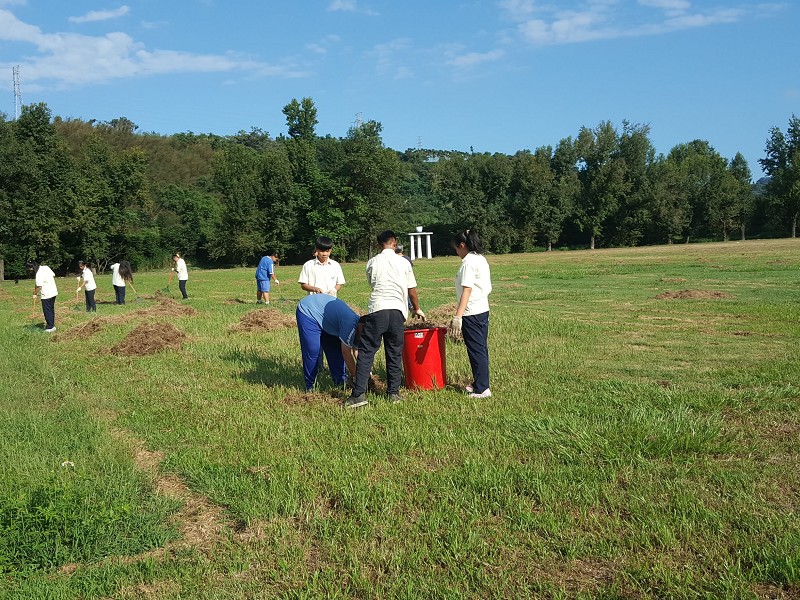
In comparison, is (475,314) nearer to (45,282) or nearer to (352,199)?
(45,282)

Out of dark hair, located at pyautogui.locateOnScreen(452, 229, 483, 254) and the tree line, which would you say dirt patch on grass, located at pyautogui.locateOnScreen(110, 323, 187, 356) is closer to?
dark hair, located at pyautogui.locateOnScreen(452, 229, 483, 254)

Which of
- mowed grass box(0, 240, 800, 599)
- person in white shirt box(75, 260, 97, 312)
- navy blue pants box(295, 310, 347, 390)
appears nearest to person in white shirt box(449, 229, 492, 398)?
mowed grass box(0, 240, 800, 599)

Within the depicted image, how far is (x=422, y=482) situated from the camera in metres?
5.23

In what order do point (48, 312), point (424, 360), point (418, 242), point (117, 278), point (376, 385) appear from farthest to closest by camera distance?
point (418, 242), point (117, 278), point (48, 312), point (376, 385), point (424, 360)

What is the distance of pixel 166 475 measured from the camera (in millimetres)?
5781

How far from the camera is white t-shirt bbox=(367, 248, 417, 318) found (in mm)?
7781

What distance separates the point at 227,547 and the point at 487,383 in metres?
4.32

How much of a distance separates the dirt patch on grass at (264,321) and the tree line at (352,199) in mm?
49390

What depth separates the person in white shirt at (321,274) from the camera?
975 cm

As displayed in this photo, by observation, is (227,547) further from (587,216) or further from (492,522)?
(587,216)

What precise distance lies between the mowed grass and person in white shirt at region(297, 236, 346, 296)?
1.37 m

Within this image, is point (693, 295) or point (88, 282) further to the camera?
point (88, 282)

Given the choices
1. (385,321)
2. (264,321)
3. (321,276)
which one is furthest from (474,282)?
(264,321)

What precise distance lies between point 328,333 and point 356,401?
122 centimetres
